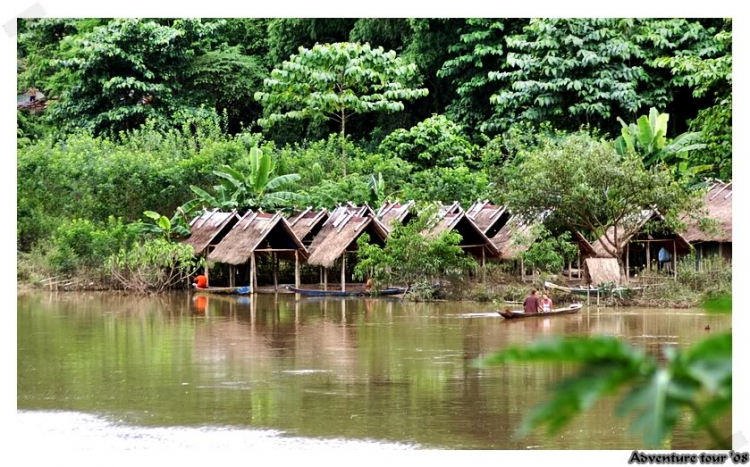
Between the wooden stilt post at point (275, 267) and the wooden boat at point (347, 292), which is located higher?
the wooden stilt post at point (275, 267)

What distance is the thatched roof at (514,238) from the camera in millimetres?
12734

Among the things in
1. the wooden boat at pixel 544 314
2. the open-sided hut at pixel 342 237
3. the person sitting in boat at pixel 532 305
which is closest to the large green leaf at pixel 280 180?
the open-sided hut at pixel 342 237

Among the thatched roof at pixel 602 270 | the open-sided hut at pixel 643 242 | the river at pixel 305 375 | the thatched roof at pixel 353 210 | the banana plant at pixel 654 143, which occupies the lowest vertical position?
the river at pixel 305 375

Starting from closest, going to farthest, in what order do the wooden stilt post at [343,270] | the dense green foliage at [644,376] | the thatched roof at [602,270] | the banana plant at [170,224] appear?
the dense green foliage at [644,376]
the thatched roof at [602,270]
the wooden stilt post at [343,270]
the banana plant at [170,224]

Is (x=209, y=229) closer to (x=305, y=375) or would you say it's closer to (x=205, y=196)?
(x=205, y=196)

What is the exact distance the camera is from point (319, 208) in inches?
612

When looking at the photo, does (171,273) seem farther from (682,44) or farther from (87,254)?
(682,44)

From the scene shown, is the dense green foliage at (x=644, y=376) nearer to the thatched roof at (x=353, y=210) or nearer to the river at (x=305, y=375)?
the river at (x=305, y=375)

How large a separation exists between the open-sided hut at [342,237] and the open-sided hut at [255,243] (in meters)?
0.29

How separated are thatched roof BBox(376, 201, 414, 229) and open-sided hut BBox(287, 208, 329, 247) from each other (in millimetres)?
820

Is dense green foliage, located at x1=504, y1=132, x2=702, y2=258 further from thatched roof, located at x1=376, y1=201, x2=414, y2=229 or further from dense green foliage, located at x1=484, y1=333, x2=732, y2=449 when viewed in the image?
dense green foliage, located at x1=484, y1=333, x2=732, y2=449

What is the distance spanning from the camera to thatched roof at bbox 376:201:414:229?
14156 millimetres
